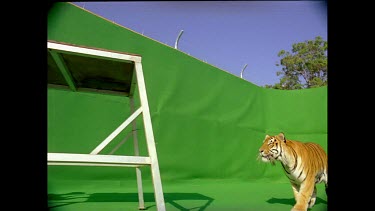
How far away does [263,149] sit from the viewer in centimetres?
276

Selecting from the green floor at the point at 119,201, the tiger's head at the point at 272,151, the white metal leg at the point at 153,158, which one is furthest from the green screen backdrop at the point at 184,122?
the white metal leg at the point at 153,158

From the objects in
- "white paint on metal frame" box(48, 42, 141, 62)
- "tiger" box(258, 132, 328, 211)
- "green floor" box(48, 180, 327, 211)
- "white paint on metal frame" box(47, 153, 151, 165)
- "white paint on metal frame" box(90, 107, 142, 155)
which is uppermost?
"white paint on metal frame" box(48, 42, 141, 62)

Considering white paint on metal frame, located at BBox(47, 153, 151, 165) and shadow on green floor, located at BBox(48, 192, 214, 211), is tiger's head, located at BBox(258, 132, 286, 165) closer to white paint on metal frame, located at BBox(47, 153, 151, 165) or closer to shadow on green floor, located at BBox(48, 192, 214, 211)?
shadow on green floor, located at BBox(48, 192, 214, 211)

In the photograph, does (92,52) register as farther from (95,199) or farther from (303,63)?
(303,63)

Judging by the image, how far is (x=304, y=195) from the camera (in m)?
2.50

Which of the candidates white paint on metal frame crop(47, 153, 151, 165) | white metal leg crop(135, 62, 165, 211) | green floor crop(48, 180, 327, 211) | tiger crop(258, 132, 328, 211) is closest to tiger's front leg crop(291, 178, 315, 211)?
tiger crop(258, 132, 328, 211)

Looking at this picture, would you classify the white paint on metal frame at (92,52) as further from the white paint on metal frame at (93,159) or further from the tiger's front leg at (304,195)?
the tiger's front leg at (304,195)

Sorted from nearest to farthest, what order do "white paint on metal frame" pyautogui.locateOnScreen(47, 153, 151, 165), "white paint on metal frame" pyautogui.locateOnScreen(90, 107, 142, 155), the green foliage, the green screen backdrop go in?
1. "white paint on metal frame" pyautogui.locateOnScreen(47, 153, 151, 165)
2. "white paint on metal frame" pyautogui.locateOnScreen(90, 107, 142, 155)
3. the green screen backdrop
4. the green foliage

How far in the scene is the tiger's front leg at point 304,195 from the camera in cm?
243

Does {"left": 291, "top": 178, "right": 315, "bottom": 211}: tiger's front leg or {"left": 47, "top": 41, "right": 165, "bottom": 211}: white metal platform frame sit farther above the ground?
{"left": 47, "top": 41, "right": 165, "bottom": 211}: white metal platform frame

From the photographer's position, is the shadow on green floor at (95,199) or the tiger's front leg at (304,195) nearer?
the tiger's front leg at (304,195)

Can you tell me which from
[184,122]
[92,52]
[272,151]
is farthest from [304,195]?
[184,122]

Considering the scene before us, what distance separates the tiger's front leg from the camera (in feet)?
7.97
